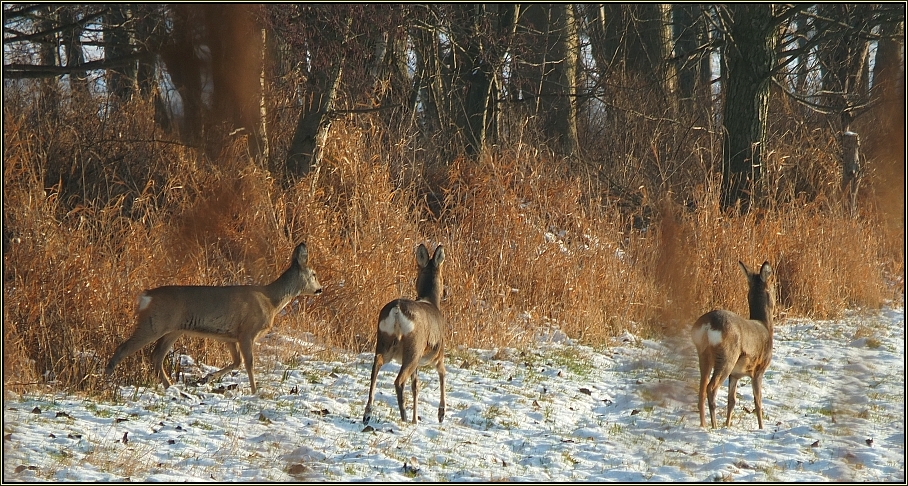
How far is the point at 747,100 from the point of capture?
15.6 meters

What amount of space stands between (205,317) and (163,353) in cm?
50

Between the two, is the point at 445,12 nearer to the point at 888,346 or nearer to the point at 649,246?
the point at 649,246

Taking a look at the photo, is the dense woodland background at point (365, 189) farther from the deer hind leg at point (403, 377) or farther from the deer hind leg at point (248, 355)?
the deer hind leg at point (403, 377)

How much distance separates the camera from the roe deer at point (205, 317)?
26.2ft

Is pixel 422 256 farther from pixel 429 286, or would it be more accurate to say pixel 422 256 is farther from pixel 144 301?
pixel 144 301

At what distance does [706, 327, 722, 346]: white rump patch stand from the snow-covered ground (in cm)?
66

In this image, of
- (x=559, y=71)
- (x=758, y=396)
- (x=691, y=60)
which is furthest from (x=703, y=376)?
(x=691, y=60)

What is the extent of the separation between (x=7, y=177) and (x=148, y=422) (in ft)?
12.6

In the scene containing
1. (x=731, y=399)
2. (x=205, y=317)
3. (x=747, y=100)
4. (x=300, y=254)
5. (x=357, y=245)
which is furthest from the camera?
(x=747, y=100)

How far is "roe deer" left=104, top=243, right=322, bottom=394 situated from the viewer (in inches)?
315

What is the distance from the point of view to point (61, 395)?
7.91 m

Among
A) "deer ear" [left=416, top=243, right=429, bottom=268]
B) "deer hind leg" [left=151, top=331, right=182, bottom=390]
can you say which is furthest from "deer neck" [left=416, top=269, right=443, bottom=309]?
"deer hind leg" [left=151, top=331, right=182, bottom=390]

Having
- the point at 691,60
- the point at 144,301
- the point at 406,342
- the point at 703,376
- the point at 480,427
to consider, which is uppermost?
the point at 691,60

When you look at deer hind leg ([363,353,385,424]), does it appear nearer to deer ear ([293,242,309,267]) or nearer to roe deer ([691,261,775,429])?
deer ear ([293,242,309,267])
